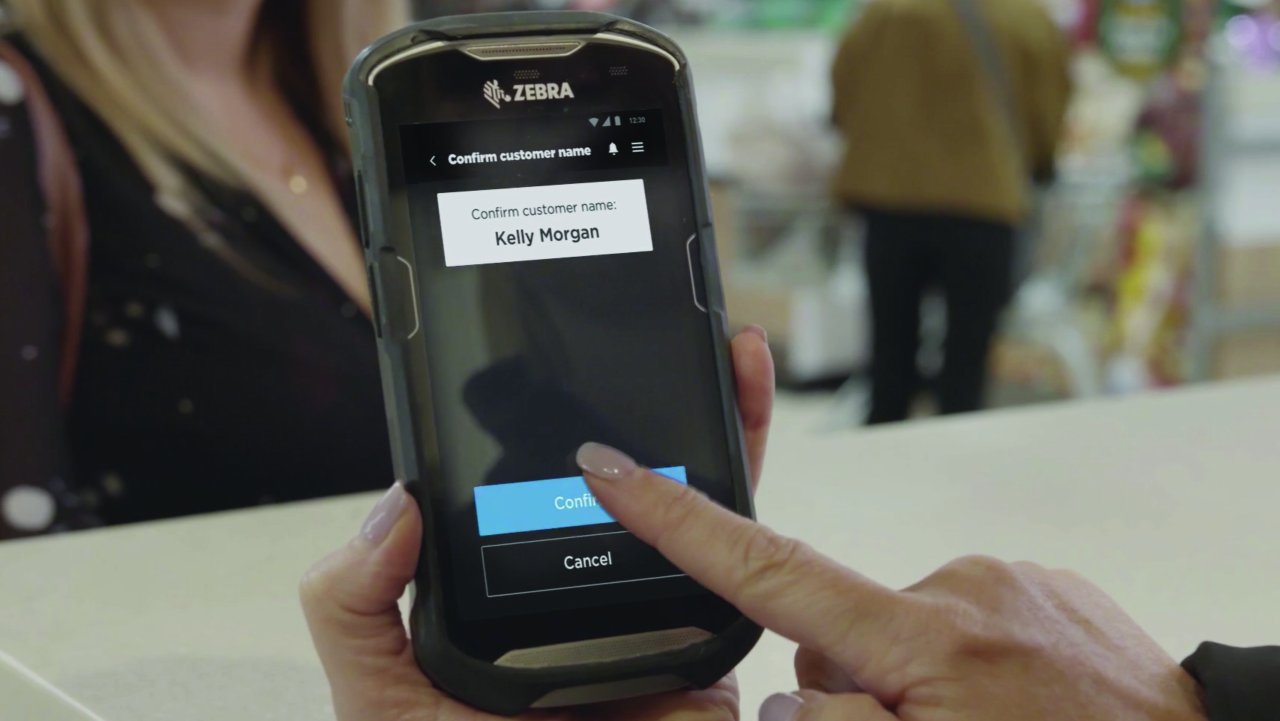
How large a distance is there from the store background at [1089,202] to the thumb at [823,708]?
2212mm

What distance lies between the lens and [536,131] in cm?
52

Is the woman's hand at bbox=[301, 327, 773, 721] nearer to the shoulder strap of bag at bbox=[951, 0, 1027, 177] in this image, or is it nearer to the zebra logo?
the zebra logo

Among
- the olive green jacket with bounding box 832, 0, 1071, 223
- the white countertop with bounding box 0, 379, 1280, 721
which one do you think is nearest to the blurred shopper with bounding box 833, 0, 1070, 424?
the olive green jacket with bounding box 832, 0, 1071, 223

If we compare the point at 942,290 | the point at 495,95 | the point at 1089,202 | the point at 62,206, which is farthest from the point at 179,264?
the point at 1089,202

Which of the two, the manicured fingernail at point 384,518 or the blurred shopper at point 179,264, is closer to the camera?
the manicured fingernail at point 384,518

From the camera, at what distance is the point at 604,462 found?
0.46 metres

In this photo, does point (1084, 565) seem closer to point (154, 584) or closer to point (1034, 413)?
point (1034, 413)

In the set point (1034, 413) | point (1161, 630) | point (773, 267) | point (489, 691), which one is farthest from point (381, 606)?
point (773, 267)

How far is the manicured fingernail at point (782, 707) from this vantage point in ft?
1.40

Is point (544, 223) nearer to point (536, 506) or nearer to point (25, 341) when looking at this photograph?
point (536, 506)

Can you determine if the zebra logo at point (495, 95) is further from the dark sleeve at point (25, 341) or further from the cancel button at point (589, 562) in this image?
the dark sleeve at point (25, 341)

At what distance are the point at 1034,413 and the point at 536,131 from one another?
0.60 m

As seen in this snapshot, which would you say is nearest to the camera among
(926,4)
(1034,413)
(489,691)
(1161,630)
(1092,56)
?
(489,691)

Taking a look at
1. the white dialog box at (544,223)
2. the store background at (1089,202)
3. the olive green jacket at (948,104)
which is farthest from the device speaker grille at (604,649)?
the store background at (1089,202)
